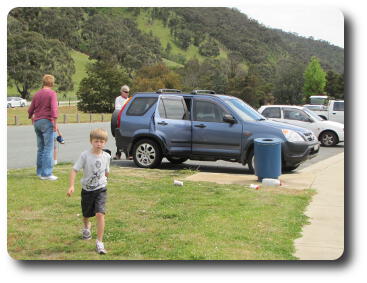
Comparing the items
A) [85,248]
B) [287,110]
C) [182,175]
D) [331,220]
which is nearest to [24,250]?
[85,248]

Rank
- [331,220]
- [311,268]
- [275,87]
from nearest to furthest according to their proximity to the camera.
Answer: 1. [311,268]
2. [331,220]
3. [275,87]

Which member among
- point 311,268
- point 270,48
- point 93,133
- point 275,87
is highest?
point 270,48

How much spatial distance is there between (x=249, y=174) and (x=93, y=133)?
21.6 ft

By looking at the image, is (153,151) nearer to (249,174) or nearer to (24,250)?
(249,174)

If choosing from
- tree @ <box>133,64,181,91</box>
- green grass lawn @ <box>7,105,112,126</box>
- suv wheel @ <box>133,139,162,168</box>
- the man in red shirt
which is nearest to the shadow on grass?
suv wheel @ <box>133,139,162,168</box>

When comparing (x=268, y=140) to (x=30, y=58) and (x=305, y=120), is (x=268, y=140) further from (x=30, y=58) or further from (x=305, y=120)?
(x=30, y=58)

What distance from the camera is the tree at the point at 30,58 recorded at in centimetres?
6366

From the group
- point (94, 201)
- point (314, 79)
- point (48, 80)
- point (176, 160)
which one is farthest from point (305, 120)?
point (314, 79)

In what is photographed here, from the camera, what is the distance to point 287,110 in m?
18.9

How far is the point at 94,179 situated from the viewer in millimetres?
5660

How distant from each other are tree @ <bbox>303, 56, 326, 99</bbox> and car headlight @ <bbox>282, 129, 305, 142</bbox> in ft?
172

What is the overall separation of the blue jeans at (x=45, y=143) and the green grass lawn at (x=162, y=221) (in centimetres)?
34

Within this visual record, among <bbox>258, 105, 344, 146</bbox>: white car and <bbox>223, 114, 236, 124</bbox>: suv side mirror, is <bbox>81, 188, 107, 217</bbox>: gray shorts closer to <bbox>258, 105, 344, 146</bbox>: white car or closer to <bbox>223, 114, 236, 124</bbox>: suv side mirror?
<bbox>223, 114, 236, 124</bbox>: suv side mirror

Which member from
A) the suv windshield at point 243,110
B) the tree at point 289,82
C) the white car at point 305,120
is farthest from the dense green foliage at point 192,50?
the suv windshield at point 243,110
